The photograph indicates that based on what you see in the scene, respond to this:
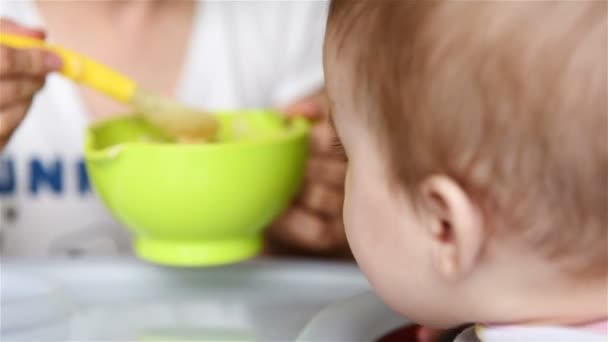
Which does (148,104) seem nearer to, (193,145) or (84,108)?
(193,145)

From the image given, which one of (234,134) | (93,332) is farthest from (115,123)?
(93,332)

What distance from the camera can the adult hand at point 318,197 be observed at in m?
0.85

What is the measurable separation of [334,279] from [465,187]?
0.33 m

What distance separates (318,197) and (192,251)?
0.60 feet

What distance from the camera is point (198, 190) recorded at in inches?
26.2

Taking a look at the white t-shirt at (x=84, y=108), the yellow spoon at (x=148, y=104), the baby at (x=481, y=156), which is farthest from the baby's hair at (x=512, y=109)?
the white t-shirt at (x=84, y=108)

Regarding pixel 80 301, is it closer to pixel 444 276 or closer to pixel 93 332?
pixel 93 332

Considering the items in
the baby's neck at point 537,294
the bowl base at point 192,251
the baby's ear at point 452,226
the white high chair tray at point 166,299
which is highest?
the baby's ear at point 452,226

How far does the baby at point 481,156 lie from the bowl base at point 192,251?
221 mm

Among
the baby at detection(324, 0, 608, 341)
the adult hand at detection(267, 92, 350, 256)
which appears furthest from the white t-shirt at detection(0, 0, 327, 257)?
the baby at detection(324, 0, 608, 341)

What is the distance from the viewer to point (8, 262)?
2.55ft

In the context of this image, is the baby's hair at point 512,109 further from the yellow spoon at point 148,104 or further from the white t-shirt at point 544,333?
the yellow spoon at point 148,104

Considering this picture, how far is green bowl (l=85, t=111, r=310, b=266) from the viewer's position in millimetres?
657

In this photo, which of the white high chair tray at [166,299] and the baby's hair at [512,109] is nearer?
the baby's hair at [512,109]
